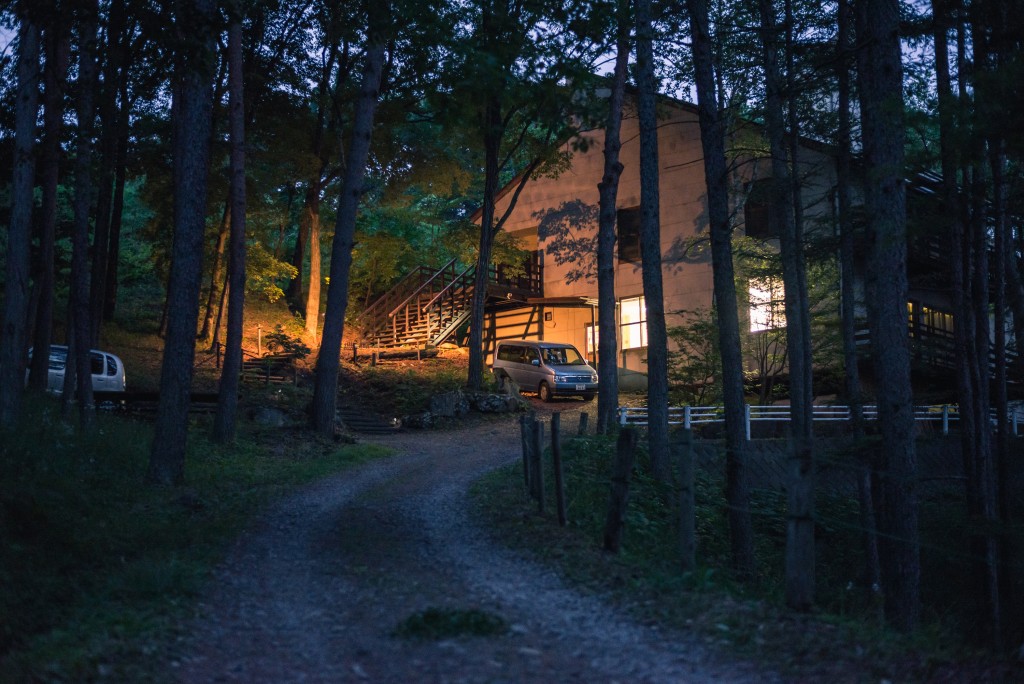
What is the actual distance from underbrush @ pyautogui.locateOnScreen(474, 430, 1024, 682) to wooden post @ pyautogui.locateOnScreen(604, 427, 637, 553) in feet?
0.60

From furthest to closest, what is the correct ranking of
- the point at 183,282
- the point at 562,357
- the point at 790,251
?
the point at 562,357 < the point at 790,251 < the point at 183,282

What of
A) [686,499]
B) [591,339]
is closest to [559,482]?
[686,499]

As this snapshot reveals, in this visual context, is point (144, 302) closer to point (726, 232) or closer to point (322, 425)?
point (322, 425)

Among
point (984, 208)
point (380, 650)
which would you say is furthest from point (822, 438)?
point (380, 650)

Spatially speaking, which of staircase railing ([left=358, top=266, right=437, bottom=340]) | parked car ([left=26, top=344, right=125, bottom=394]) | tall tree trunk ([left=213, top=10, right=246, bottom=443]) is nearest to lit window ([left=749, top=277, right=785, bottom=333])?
tall tree trunk ([left=213, top=10, right=246, bottom=443])

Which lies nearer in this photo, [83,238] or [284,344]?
[83,238]

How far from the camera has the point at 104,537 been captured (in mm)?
9375

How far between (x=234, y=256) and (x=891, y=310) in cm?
1281

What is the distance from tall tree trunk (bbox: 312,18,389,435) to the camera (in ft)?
61.8

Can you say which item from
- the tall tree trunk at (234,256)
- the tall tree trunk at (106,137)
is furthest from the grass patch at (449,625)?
the tall tree trunk at (234,256)

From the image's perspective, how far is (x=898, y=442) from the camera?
11.0 meters

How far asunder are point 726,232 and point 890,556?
5.23 meters

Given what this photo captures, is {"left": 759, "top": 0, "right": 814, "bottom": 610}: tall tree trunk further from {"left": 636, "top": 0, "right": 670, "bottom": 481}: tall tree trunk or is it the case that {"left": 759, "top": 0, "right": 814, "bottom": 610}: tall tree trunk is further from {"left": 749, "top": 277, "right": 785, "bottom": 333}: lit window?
{"left": 749, "top": 277, "right": 785, "bottom": 333}: lit window

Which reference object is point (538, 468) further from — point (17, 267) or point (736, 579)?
point (17, 267)
